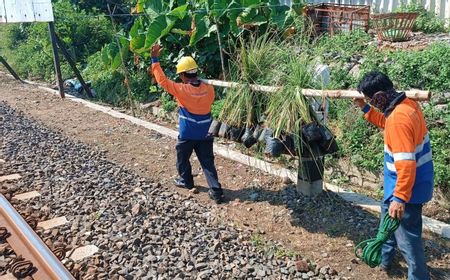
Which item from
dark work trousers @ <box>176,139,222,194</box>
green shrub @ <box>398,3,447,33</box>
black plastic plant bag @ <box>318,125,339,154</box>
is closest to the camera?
black plastic plant bag @ <box>318,125,339,154</box>

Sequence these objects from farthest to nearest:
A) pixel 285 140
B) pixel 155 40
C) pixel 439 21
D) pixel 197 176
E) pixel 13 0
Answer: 1. pixel 13 0
2. pixel 155 40
3. pixel 439 21
4. pixel 197 176
5. pixel 285 140

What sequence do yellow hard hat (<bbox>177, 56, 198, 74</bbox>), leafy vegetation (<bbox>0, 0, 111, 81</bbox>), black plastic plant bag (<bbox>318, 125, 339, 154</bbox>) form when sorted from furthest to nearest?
leafy vegetation (<bbox>0, 0, 111, 81</bbox>) → yellow hard hat (<bbox>177, 56, 198, 74</bbox>) → black plastic plant bag (<bbox>318, 125, 339, 154</bbox>)

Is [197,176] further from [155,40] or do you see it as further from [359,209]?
[155,40]

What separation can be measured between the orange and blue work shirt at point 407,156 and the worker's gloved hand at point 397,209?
0.04 metres

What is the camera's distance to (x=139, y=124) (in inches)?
400

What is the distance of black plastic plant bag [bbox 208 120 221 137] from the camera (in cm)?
600

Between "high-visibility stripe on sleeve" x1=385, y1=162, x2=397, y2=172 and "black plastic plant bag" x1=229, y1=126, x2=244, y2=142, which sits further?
"black plastic plant bag" x1=229, y1=126, x2=244, y2=142

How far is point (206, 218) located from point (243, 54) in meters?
2.05

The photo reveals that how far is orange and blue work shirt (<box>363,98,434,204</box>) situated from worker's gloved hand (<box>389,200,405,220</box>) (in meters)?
0.04

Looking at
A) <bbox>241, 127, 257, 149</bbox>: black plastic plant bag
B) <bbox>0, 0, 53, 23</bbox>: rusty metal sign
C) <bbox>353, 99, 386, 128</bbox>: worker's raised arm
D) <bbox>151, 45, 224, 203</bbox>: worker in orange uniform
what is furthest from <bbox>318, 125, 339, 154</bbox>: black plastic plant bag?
<bbox>0, 0, 53, 23</bbox>: rusty metal sign

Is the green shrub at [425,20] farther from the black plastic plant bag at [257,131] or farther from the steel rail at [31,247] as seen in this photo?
the steel rail at [31,247]

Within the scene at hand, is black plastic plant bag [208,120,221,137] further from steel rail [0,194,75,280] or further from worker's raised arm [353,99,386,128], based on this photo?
steel rail [0,194,75,280]

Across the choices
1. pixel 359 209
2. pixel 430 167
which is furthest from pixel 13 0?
pixel 430 167

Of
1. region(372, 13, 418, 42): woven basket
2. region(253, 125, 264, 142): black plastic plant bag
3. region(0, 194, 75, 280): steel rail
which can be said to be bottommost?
region(0, 194, 75, 280): steel rail
